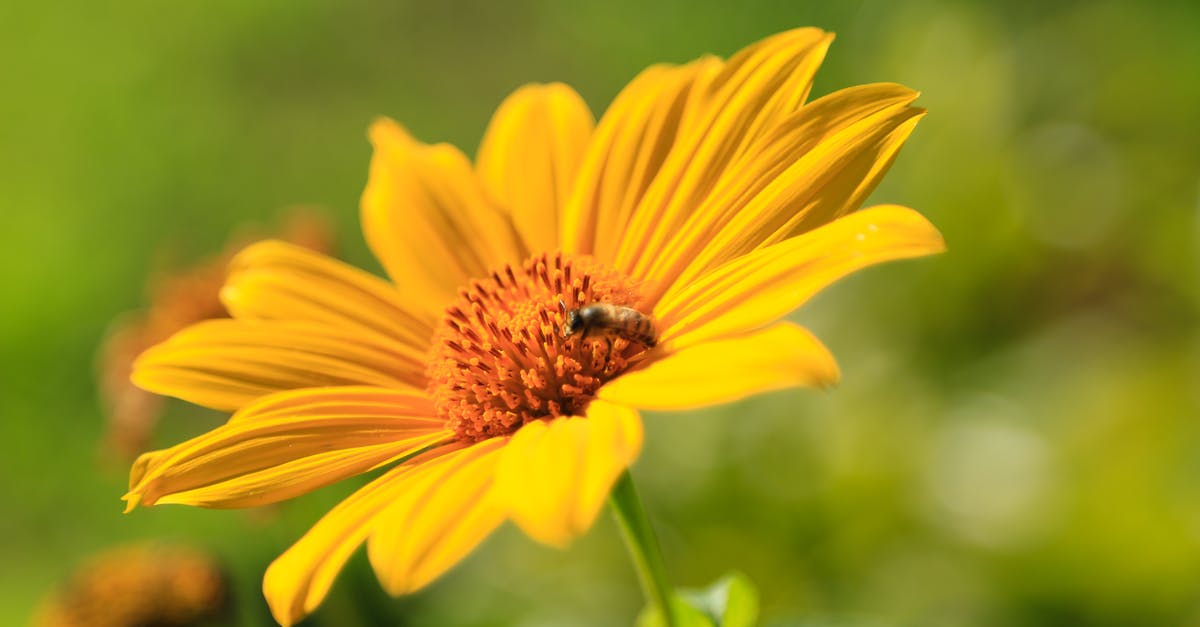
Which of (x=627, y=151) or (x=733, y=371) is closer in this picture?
(x=733, y=371)

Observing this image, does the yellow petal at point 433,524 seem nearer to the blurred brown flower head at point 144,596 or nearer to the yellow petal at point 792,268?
the yellow petal at point 792,268

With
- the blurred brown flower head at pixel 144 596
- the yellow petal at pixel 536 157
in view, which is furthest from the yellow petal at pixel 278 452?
the blurred brown flower head at pixel 144 596

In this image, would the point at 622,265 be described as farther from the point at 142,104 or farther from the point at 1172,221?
the point at 142,104

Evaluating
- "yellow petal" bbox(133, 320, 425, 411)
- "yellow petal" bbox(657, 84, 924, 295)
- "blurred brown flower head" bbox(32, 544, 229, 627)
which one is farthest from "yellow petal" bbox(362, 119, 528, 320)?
"blurred brown flower head" bbox(32, 544, 229, 627)

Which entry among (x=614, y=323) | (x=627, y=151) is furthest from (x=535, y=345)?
(x=627, y=151)

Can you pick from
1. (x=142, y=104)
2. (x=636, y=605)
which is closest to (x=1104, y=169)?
(x=636, y=605)

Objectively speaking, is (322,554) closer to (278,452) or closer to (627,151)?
(278,452)

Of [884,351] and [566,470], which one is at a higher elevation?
[566,470]

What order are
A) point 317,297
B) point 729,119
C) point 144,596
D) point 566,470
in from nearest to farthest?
point 566,470 < point 729,119 < point 317,297 < point 144,596
